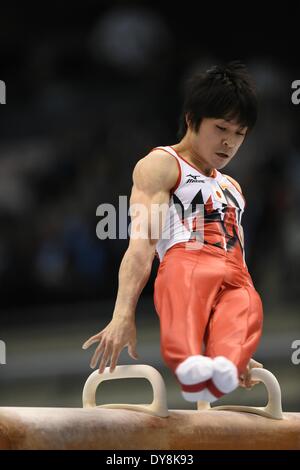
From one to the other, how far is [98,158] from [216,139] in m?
5.13

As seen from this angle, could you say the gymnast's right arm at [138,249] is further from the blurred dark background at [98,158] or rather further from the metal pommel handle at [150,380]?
the blurred dark background at [98,158]

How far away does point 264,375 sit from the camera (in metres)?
3.63

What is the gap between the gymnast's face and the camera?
3475mm

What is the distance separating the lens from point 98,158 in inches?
336

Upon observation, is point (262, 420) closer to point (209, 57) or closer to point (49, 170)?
point (49, 170)

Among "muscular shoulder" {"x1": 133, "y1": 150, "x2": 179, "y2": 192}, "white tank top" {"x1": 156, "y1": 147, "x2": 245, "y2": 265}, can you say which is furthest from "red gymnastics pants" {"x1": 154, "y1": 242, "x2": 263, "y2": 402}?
"muscular shoulder" {"x1": 133, "y1": 150, "x2": 179, "y2": 192}

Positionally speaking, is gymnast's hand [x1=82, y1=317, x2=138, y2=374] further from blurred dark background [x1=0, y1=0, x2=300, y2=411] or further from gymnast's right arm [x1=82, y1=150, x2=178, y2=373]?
blurred dark background [x1=0, y1=0, x2=300, y2=411]

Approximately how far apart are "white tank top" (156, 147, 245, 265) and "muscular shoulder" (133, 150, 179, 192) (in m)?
0.03

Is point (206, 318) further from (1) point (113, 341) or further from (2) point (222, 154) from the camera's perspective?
(2) point (222, 154)

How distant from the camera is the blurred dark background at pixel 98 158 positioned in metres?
7.48

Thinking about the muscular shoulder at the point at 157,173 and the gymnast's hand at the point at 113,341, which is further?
the muscular shoulder at the point at 157,173

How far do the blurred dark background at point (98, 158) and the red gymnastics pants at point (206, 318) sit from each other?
353 centimetres

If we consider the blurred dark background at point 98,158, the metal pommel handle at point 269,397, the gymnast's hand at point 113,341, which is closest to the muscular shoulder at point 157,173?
the gymnast's hand at point 113,341

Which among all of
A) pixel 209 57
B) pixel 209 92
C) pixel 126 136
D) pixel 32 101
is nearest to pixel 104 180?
pixel 126 136
